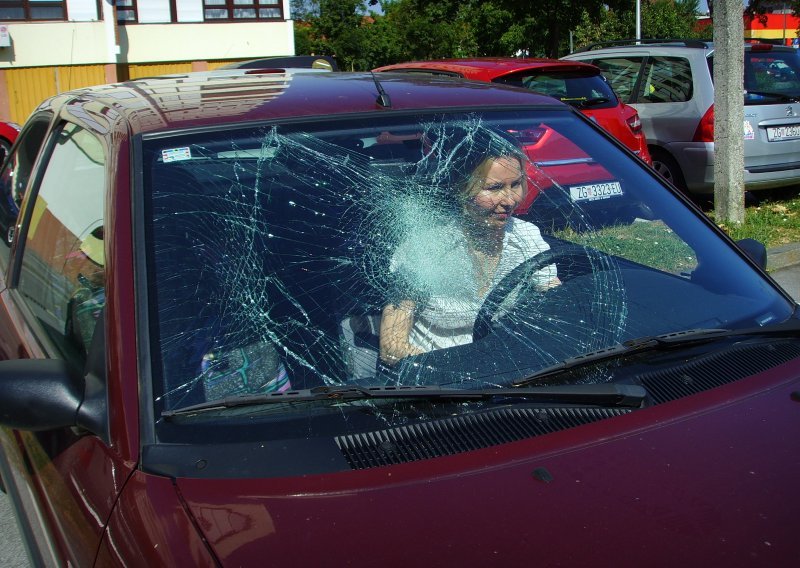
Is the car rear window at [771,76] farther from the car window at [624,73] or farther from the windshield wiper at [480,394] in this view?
the windshield wiper at [480,394]

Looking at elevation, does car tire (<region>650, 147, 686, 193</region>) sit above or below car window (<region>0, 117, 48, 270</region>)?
below

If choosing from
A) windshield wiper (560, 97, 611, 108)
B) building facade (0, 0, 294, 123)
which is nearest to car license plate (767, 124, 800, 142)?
windshield wiper (560, 97, 611, 108)

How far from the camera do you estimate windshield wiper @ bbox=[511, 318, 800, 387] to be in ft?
6.34

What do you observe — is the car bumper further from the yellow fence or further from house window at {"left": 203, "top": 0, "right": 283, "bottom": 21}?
house window at {"left": 203, "top": 0, "right": 283, "bottom": 21}

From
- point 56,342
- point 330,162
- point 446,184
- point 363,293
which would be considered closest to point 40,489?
point 56,342

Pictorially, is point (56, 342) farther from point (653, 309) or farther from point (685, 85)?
point (685, 85)

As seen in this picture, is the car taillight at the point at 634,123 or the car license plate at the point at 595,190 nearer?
the car license plate at the point at 595,190

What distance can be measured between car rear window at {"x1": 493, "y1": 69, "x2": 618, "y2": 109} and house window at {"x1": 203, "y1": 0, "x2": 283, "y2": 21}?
24.1 meters

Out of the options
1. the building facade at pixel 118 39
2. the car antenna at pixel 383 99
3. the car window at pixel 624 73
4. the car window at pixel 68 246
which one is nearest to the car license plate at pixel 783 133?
the car window at pixel 624 73

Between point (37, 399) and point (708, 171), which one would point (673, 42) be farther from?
point (37, 399)

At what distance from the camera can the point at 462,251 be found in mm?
2215

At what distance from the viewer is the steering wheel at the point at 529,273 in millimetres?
2109

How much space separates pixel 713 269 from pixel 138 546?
170 cm

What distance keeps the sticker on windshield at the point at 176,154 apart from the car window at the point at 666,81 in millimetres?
7657
